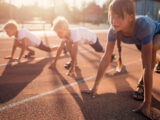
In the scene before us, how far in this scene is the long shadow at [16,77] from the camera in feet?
10.1

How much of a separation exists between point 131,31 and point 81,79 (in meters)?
1.78

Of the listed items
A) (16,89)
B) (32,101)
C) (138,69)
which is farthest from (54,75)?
(138,69)

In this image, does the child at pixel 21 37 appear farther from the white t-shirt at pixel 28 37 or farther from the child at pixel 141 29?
the child at pixel 141 29

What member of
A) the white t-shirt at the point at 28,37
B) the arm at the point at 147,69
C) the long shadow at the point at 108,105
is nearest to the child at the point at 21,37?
the white t-shirt at the point at 28,37

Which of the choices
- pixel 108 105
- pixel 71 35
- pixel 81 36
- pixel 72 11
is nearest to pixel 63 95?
pixel 108 105

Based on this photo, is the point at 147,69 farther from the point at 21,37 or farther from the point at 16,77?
the point at 21,37

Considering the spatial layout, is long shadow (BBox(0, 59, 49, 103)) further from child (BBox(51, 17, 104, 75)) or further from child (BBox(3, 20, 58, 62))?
child (BBox(51, 17, 104, 75))

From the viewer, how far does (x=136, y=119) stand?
227 centimetres

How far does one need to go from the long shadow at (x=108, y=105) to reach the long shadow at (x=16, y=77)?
902 millimetres

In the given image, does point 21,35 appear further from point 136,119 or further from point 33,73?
point 136,119

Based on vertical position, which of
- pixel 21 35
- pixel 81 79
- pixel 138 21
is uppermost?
pixel 138 21

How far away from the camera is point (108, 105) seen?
2643mm

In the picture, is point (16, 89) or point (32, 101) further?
point (16, 89)

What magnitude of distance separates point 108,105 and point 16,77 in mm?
2206
